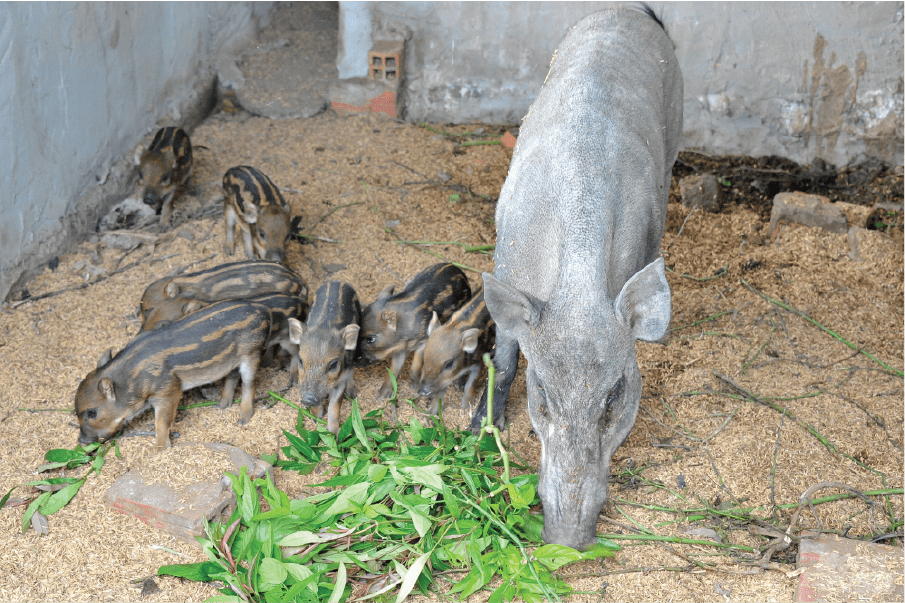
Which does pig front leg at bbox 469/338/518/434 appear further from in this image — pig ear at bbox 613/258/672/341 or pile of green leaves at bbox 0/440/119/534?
pile of green leaves at bbox 0/440/119/534

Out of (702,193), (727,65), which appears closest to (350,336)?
(702,193)

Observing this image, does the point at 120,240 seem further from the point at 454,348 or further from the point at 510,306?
the point at 510,306

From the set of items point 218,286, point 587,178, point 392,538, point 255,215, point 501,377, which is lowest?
point 392,538

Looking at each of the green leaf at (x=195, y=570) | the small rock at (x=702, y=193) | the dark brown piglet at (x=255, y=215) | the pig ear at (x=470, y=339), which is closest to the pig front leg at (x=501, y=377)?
the pig ear at (x=470, y=339)

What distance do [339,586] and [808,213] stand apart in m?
5.02

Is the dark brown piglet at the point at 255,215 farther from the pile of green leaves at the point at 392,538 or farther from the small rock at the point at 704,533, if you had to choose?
the small rock at the point at 704,533

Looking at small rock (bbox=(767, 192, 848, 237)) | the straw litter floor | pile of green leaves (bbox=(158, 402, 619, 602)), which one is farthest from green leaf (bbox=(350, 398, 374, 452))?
small rock (bbox=(767, 192, 848, 237))

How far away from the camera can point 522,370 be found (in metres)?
5.08

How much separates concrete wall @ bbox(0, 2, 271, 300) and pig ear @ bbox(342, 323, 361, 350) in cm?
266

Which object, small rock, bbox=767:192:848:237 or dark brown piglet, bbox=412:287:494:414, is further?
small rock, bbox=767:192:848:237

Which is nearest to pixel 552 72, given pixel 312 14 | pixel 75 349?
pixel 75 349

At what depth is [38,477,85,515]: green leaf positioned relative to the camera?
393 centimetres

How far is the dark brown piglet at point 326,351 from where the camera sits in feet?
14.5

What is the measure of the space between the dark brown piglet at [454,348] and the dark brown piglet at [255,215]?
162cm
